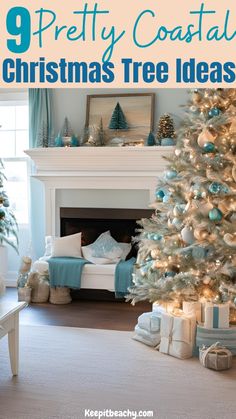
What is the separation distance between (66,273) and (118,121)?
5.65 feet

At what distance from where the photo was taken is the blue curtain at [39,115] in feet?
19.7

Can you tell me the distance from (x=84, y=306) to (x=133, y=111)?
2159mm

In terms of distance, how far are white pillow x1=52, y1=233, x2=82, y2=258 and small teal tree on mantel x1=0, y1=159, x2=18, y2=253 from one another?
0.71 metres

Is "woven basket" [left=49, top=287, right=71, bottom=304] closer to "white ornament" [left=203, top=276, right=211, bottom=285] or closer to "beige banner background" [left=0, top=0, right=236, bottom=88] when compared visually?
"white ornament" [left=203, top=276, right=211, bottom=285]

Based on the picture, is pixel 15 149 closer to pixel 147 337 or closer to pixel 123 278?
pixel 123 278

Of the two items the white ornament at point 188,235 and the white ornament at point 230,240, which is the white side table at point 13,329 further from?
the white ornament at point 230,240

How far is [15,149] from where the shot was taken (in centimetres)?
632

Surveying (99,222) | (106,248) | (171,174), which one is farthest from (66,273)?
(171,174)

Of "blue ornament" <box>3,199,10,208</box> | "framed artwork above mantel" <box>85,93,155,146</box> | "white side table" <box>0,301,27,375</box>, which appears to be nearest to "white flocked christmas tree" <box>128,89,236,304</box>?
"white side table" <box>0,301,27,375</box>

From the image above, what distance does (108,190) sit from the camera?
581 cm

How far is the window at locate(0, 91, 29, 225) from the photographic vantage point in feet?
20.5

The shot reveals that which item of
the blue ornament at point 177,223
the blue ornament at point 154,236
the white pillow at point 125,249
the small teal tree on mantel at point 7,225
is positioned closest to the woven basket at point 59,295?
the white pillow at point 125,249

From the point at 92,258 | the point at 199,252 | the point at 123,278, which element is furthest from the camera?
the point at 92,258

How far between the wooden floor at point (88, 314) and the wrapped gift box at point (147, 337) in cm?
33
